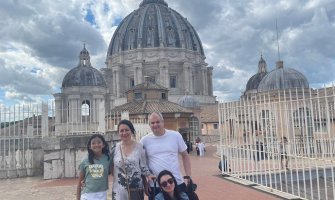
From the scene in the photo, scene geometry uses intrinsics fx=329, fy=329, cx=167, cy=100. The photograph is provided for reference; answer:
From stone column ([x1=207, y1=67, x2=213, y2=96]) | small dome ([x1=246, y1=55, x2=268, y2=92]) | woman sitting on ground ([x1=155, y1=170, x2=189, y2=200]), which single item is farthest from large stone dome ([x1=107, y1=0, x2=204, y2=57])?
woman sitting on ground ([x1=155, y1=170, x2=189, y2=200])

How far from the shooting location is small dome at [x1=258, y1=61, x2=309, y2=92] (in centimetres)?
3241

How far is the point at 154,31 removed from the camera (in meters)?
63.9

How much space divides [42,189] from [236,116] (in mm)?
6005

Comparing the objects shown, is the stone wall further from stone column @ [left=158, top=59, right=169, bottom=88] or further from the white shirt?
stone column @ [left=158, top=59, right=169, bottom=88]

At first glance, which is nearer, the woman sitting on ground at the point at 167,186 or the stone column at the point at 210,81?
the woman sitting on ground at the point at 167,186

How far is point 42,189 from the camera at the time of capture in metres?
9.37

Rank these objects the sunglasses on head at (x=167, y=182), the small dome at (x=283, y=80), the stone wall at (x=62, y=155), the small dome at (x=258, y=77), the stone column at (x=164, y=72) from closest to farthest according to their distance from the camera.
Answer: the sunglasses on head at (x=167, y=182)
the stone wall at (x=62, y=155)
the small dome at (x=283, y=80)
the stone column at (x=164, y=72)
the small dome at (x=258, y=77)

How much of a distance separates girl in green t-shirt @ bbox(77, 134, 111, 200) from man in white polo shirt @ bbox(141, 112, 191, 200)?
1.71 feet

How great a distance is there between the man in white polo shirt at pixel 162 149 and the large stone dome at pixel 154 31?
5774cm

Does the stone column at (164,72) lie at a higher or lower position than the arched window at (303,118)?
Result: higher

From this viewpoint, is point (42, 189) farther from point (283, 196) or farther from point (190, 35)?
point (190, 35)

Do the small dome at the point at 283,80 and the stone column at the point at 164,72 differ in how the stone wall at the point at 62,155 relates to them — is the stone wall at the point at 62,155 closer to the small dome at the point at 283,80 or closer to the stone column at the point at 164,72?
the small dome at the point at 283,80

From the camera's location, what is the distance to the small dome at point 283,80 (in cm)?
3241

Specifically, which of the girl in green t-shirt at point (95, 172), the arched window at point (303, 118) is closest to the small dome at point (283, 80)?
the arched window at point (303, 118)
